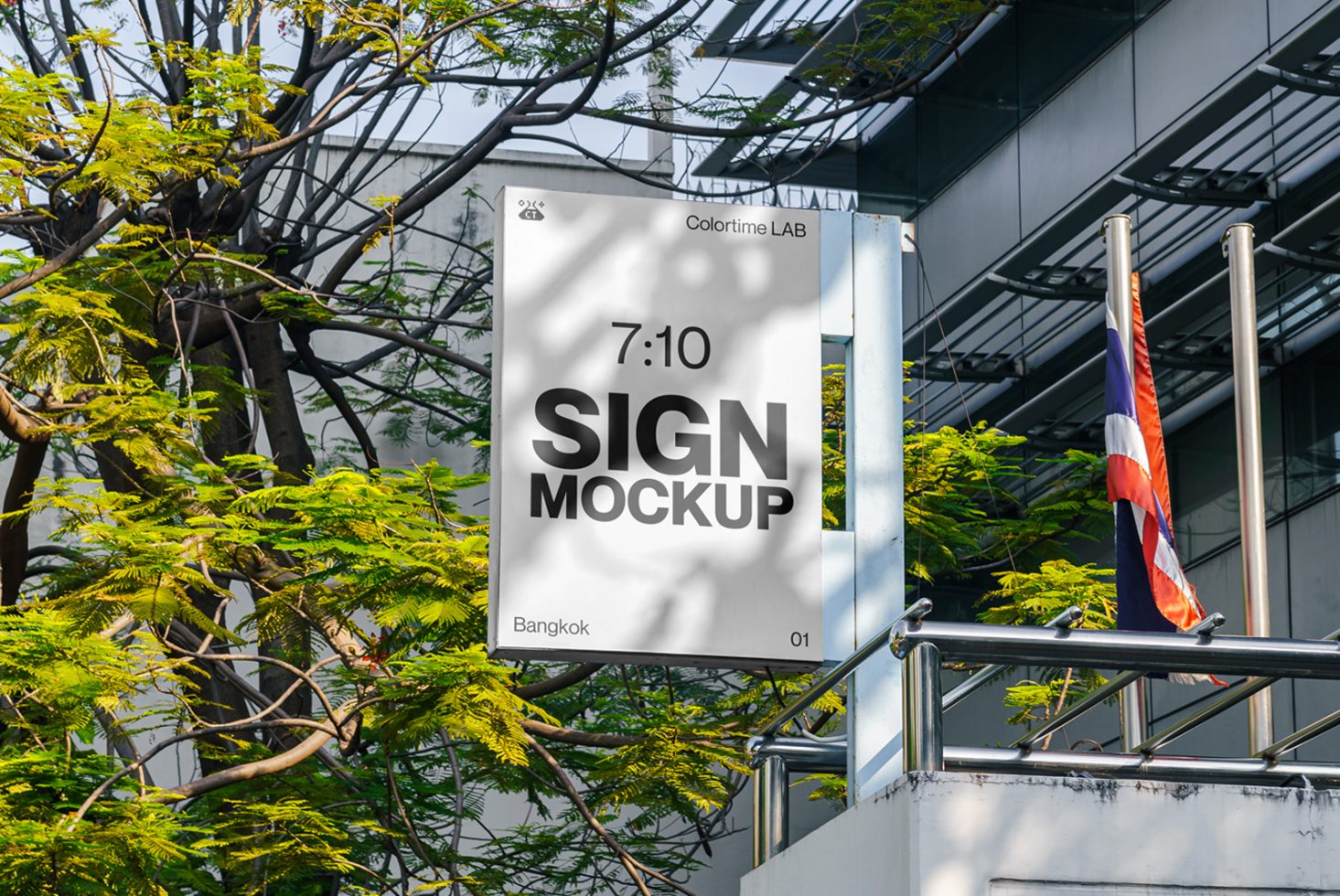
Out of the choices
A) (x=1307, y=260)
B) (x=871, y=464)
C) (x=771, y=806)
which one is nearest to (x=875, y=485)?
(x=871, y=464)

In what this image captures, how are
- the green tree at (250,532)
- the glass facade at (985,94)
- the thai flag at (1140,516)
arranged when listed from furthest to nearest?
the glass facade at (985,94) < the green tree at (250,532) < the thai flag at (1140,516)

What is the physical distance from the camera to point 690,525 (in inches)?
244

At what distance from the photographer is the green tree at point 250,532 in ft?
35.6

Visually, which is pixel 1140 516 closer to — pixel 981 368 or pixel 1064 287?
pixel 1064 287

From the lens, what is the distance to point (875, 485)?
255 inches

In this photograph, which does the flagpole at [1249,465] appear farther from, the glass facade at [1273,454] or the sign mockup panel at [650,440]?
the glass facade at [1273,454]

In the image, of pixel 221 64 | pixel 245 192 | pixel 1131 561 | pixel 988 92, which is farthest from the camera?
pixel 988 92

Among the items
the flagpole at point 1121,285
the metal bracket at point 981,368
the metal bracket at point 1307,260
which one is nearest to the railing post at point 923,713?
the flagpole at point 1121,285

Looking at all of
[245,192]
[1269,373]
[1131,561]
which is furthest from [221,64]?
[1269,373]

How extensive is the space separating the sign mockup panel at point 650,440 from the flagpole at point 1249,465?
162cm

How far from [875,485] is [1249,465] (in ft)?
4.84

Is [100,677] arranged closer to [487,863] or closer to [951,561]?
[487,863]

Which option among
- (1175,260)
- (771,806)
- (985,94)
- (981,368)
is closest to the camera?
(771,806)

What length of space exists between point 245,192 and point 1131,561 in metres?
8.75
